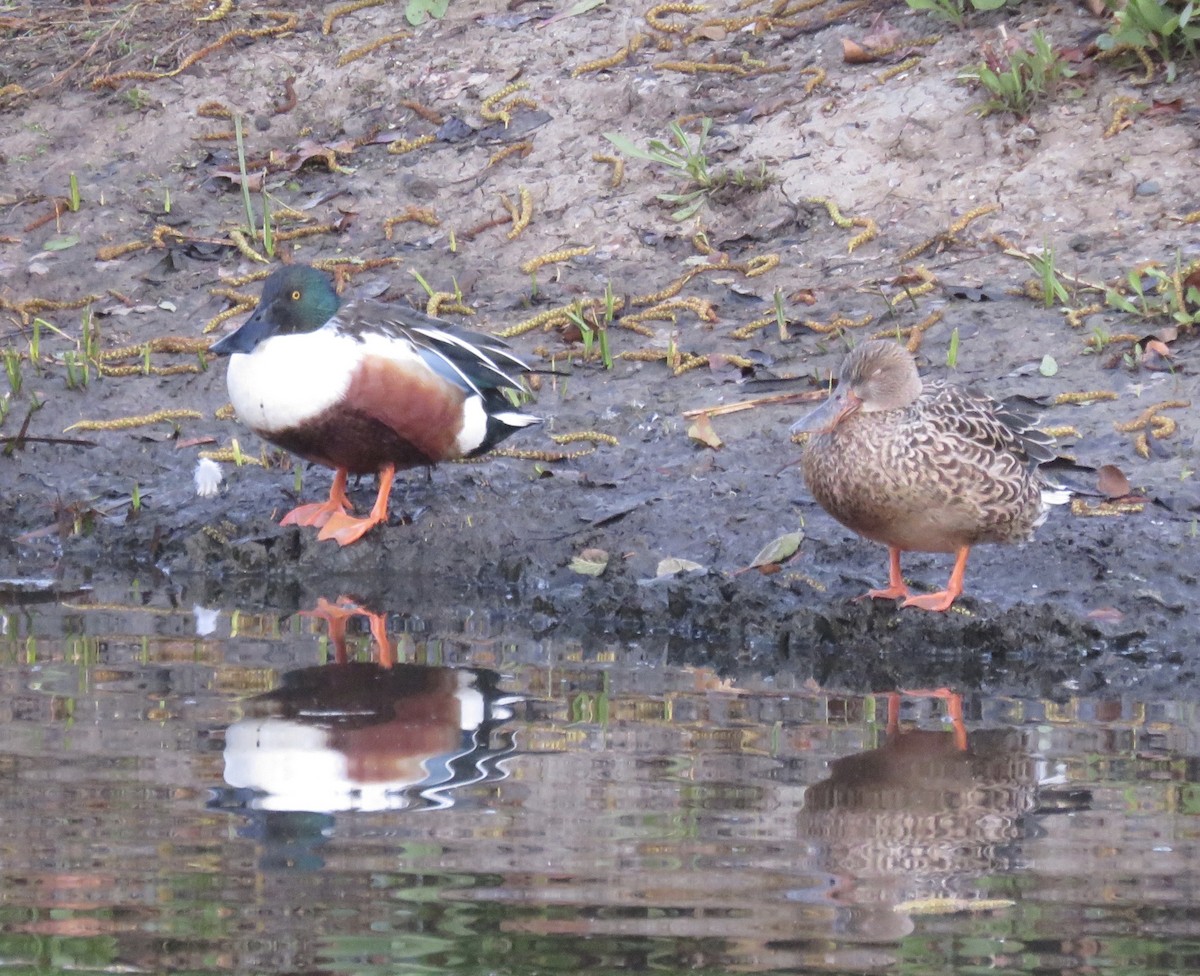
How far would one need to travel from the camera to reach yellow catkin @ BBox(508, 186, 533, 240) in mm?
8289

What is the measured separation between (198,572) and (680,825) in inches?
A: 131

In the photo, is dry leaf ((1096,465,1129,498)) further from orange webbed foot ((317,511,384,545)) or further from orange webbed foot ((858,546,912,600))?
orange webbed foot ((317,511,384,545))

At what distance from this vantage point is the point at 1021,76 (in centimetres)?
816

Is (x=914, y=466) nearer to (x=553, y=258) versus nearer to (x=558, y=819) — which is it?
(x=558, y=819)

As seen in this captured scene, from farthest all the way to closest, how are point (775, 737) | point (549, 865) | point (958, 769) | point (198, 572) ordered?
point (198, 572), point (775, 737), point (958, 769), point (549, 865)

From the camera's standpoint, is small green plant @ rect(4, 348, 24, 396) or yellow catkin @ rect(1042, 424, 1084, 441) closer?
yellow catkin @ rect(1042, 424, 1084, 441)

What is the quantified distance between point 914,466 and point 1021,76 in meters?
3.74

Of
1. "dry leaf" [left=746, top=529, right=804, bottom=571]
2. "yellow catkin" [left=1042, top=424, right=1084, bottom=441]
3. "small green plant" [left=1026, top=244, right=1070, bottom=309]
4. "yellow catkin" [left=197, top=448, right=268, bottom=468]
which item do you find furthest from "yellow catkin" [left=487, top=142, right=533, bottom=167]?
"dry leaf" [left=746, top=529, right=804, bottom=571]

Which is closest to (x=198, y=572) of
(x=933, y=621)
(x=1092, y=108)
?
(x=933, y=621)

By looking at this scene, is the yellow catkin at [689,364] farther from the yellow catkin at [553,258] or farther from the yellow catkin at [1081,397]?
the yellow catkin at [1081,397]

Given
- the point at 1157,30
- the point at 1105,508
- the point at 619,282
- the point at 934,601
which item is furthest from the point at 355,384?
the point at 1157,30

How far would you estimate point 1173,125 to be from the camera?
26.2ft

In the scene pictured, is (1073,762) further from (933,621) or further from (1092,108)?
(1092,108)

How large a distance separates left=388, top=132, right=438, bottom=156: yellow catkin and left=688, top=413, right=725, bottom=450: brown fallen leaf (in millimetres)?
3123
